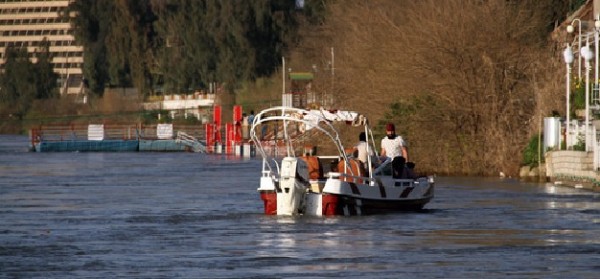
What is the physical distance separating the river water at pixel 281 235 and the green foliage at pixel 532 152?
1155 millimetres

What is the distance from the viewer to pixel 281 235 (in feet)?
101

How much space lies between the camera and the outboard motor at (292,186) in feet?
111

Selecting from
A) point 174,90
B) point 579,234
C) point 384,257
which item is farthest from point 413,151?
point 174,90

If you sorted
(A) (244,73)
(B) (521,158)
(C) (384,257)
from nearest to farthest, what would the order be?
1. (C) (384,257)
2. (B) (521,158)
3. (A) (244,73)

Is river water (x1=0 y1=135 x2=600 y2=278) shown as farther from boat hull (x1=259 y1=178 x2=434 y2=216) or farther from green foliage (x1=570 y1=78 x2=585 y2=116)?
green foliage (x1=570 y1=78 x2=585 y2=116)

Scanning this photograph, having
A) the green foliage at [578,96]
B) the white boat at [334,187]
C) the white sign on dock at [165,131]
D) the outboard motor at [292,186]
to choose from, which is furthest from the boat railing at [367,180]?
the white sign on dock at [165,131]

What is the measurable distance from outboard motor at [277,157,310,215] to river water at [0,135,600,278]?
44 cm

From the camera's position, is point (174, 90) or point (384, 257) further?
point (174, 90)

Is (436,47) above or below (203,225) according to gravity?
above

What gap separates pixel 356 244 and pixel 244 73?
100250mm

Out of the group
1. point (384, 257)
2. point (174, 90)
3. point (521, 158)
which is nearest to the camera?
point (384, 257)

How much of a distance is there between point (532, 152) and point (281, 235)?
69.0 feet

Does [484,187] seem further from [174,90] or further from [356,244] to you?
[174,90]

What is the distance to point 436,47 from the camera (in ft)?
177
